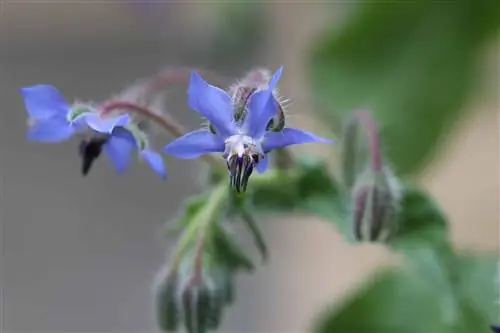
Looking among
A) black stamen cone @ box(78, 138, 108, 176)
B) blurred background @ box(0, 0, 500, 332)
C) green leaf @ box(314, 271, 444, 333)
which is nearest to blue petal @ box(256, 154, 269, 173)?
black stamen cone @ box(78, 138, 108, 176)

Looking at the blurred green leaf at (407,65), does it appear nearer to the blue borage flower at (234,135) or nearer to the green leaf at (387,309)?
the green leaf at (387,309)

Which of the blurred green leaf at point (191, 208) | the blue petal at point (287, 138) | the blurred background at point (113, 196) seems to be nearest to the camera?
the blue petal at point (287, 138)

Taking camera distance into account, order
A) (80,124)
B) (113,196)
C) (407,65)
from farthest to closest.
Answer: (113,196)
(407,65)
(80,124)

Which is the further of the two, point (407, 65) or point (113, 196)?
point (113, 196)

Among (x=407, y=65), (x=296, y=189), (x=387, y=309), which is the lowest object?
(x=387, y=309)

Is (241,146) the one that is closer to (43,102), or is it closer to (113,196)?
(43,102)

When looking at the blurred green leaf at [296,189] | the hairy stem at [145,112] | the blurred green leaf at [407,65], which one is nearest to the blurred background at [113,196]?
the blurred green leaf at [407,65]

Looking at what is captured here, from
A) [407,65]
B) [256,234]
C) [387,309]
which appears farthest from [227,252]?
[407,65]
